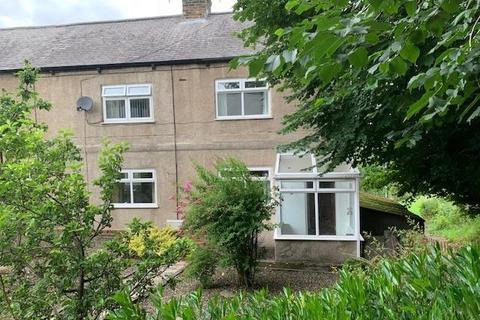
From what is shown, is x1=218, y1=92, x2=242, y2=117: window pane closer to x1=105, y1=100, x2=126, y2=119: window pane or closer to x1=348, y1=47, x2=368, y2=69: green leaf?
x1=105, y1=100, x2=126, y2=119: window pane

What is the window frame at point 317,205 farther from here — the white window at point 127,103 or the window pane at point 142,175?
the white window at point 127,103

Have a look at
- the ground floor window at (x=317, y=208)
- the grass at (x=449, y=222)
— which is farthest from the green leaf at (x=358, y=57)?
the ground floor window at (x=317, y=208)

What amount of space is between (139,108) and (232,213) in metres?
6.46

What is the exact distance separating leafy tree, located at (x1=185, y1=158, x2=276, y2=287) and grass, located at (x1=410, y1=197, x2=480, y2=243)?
4.63m

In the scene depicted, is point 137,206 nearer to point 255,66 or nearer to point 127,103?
point 127,103

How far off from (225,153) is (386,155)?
6.58 metres

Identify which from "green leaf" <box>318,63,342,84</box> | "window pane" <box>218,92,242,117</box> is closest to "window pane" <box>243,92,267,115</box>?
"window pane" <box>218,92,242,117</box>

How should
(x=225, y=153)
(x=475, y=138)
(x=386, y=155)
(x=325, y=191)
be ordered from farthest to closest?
(x=225, y=153) → (x=325, y=191) → (x=386, y=155) → (x=475, y=138)

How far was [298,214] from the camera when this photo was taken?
11.5m

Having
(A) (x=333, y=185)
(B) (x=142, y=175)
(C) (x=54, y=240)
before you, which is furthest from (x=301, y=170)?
(C) (x=54, y=240)

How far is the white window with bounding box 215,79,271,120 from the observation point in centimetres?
1328

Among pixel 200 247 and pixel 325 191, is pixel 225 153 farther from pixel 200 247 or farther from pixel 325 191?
pixel 200 247

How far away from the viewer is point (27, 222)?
4.22 meters

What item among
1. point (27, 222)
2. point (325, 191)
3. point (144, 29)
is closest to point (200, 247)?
point (325, 191)
